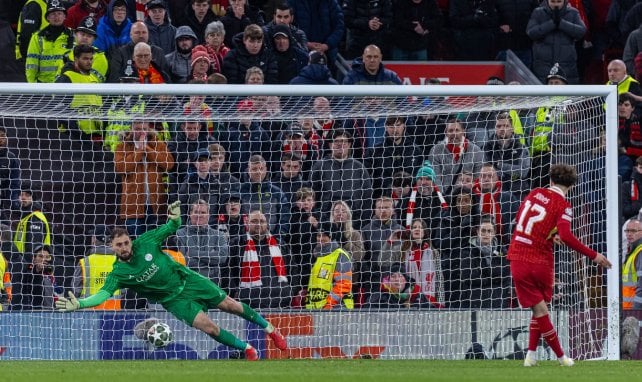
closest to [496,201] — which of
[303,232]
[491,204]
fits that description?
[491,204]

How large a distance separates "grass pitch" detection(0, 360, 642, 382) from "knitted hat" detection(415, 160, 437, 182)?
8.54 feet

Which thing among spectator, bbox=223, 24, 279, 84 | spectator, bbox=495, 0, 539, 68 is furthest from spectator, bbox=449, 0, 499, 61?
spectator, bbox=223, 24, 279, 84

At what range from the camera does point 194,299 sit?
14.5 meters

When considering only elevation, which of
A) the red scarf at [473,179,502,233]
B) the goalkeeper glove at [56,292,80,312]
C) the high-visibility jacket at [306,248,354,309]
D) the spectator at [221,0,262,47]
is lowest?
the goalkeeper glove at [56,292,80,312]

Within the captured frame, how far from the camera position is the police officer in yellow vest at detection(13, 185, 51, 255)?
1551 cm

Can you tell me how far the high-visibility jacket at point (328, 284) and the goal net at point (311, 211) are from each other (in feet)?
0.08

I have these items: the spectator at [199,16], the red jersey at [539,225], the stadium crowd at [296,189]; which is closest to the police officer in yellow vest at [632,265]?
the stadium crowd at [296,189]

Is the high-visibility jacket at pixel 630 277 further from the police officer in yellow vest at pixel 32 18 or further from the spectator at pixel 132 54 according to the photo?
the police officer in yellow vest at pixel 32 18

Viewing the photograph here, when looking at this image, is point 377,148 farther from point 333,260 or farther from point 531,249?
point 531,249

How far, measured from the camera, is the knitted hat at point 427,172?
15.8 meters

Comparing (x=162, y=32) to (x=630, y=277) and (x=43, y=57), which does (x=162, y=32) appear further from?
(x=630, y=277)

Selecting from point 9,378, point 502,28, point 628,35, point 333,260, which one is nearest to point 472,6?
point 502,28

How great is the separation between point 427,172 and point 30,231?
14.5 feet

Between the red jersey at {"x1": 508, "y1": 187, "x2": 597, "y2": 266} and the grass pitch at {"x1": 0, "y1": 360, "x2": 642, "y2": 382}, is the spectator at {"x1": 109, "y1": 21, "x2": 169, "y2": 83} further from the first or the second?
the red jersey at {"x1": 508, "y1": 187, "x2": 597, "y2": 266}
